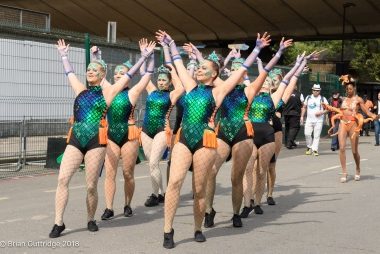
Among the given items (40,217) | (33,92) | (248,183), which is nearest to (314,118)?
(33,92)

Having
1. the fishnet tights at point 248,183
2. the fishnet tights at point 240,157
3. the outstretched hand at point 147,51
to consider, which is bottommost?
the fishnet tights at point 248,183

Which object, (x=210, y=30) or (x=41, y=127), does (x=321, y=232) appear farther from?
(x=210, y=30)

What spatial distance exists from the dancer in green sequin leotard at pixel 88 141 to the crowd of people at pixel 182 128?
1 cm

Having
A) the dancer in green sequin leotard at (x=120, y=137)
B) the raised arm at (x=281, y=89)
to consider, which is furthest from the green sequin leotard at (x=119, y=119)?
the raised arm at (x=281, y=89)

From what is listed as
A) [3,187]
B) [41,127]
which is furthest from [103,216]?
[41,127]

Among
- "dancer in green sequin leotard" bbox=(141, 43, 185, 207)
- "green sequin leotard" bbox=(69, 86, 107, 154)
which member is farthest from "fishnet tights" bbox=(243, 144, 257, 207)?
"green sequin leotard" bbox=(69, 86, 107, 154)

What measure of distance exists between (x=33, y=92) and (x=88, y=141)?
735 centimetres

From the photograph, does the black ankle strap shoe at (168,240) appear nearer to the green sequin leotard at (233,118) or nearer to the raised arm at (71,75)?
the green sequin leotard at (233,118)

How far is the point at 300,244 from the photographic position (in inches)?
246

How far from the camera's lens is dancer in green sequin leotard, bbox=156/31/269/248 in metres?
5.99

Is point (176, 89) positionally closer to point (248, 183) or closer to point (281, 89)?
point (281, 89)

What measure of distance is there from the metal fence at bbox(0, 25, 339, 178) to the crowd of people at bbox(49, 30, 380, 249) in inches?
184

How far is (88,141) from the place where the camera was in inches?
256

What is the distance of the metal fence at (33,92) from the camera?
483 inches
